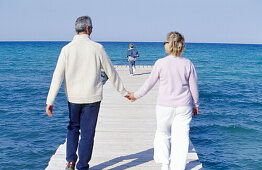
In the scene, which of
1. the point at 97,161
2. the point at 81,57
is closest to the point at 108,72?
the point at 81,57

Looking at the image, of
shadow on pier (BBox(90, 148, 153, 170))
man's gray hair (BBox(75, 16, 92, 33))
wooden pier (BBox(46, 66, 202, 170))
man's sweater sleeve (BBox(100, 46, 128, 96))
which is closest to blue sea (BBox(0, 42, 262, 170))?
wooden pier (BBox(46, 66, 202, 170))

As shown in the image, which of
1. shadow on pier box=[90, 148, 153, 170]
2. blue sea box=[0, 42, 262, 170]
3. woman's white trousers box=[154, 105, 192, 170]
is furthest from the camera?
blue sea box=[0, 42, 262, 170]

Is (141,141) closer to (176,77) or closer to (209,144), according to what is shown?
(176,77)

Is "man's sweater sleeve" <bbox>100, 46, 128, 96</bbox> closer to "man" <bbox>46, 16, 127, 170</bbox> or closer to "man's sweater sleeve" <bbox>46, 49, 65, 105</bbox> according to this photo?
"man" <bbox>46, 16, 127, 170</bbox>

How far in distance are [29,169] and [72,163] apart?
4550mm

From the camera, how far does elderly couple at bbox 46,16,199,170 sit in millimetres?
3528

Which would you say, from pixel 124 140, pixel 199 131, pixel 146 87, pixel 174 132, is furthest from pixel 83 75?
pixel 199 131

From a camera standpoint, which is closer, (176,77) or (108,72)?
(176,77)

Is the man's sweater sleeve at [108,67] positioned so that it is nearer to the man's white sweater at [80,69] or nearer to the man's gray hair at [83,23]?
the man's white sweater at [80,69]

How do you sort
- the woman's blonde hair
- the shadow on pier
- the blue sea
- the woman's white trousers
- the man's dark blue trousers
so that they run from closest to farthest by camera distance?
1. the woman's blonde hair
2. the woman's white trousers
3. the man's dark blue trousers
4. the shadow on pier
5. the blue sea

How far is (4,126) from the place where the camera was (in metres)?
11.2

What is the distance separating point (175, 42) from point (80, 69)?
1114mm

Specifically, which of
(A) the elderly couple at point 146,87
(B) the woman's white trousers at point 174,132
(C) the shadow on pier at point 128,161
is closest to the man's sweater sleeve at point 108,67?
(A) the elderly couple at point 146,87

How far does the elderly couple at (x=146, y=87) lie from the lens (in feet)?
11.6
